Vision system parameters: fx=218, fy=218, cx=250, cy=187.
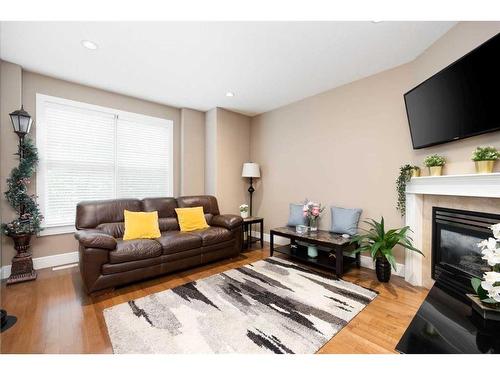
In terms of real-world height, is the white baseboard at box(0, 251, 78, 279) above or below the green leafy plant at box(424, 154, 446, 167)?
below

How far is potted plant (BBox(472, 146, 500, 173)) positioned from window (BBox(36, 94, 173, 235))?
4218 millimetres

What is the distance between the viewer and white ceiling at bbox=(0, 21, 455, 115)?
6.84 ft

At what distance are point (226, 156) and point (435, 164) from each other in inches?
127

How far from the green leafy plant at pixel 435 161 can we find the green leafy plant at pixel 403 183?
7.7 inches

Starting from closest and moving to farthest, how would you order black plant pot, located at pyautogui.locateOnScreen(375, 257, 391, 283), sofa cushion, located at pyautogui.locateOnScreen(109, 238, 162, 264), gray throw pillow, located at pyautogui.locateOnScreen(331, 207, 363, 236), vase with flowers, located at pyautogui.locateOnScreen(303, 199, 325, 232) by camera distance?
sofa cushion, located at pyautogui.locateOnScreen(109, 238, 162, 264)
black plant pot, located at pyautogui.locateOnScreen(375, 257, 391, 283)
gray throw pillow, located at pyautogui.locateOnScreen(331, 207, 363, 236)
vase with flowers, located at pyautogui.locateOnScreen(303, 199, 325, 232)

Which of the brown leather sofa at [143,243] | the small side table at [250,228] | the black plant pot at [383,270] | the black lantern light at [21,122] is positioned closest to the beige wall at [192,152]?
the brown leather sofa at [143,243]

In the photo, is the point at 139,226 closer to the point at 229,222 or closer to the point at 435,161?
the point at 229,222

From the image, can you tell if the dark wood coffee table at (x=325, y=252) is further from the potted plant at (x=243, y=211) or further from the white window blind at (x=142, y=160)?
the white window blind at (x=142, y=160)

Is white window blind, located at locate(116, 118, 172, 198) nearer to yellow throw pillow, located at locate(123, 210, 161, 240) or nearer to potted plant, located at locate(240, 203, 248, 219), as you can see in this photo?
yellow throw pillow, located at locate(123, 210, 161, 240)

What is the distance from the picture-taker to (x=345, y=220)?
3.15 m

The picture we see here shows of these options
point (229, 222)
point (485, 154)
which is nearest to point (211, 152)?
point (229, 222)

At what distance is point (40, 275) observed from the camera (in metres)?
2.77

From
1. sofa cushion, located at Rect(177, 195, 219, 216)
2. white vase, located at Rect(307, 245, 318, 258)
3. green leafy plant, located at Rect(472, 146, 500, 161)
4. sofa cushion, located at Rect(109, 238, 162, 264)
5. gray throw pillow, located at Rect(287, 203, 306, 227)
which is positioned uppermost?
green leafy plant, located at Rect(472, 146, 500, 161)

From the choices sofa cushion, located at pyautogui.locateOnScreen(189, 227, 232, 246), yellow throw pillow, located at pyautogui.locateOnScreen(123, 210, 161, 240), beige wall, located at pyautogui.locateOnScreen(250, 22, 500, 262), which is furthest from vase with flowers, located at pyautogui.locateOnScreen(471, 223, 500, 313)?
yellow throw pillow, located at pyautogui.locateOnScreen(123, 210, 161, 240)
